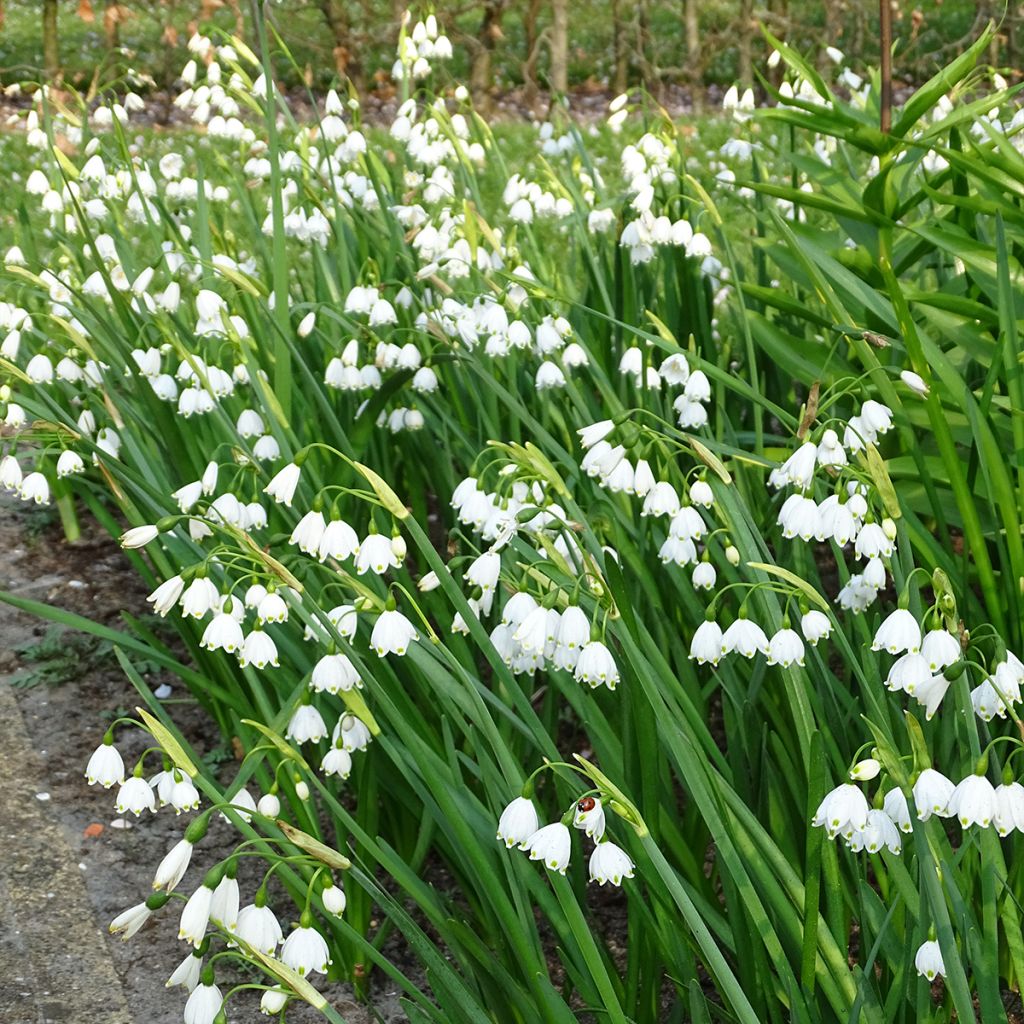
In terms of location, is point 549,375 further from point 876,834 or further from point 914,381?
point 876,834

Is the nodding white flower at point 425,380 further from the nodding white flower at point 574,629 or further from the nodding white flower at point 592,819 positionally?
the nodding white flower at point 592,819

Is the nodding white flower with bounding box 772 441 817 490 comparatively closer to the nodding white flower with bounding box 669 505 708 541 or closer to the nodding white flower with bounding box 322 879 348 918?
the nodding white flower with bounding box 669 505 708 541

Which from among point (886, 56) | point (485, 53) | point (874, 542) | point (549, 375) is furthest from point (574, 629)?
point (485, 53)

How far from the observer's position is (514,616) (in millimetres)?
1772

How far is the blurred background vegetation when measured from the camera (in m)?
11.6

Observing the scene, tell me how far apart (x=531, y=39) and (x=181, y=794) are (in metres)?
11.1

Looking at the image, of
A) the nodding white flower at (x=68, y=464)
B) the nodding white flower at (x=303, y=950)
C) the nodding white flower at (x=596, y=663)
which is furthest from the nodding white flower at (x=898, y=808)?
the nodding white flower at (x=68, y=464)

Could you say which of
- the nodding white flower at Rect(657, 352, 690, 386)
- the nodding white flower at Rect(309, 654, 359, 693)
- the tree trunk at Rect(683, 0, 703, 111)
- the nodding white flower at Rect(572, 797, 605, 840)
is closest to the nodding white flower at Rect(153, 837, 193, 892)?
the nodding white flower at Rect(309, 654, 359, 693)

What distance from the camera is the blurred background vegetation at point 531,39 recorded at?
1157 centimetres

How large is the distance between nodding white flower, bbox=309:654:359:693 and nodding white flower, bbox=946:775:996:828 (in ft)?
2.68

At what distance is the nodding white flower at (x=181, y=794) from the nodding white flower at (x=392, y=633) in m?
0.30

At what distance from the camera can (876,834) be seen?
1.53 meters

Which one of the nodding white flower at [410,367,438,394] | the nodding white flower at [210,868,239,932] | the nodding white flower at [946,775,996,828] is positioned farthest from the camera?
the nodding white flower at [410,367,438,394]

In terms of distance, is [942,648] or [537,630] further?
[537,630]
